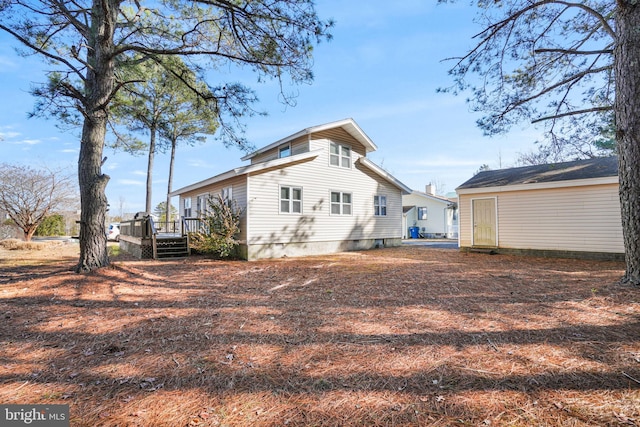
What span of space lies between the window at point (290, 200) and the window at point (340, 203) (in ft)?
6.37

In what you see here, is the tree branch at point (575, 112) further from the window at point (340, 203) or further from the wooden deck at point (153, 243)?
the wooden deck at point (153, 243)

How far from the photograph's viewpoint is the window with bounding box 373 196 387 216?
1592 centimetres

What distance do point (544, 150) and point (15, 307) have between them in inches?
536

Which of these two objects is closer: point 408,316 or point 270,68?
point 408,316

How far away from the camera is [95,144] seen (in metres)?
7.00

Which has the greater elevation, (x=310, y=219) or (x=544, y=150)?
(x=544, y=150)

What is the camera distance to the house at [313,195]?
1146 centimetres

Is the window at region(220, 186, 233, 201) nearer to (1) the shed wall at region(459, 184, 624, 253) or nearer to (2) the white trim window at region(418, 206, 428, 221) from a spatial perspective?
(1) the shed wall at region(459, 184, 624, 253)

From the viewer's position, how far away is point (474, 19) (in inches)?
290

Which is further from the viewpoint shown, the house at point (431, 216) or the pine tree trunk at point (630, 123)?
the house at point (431, 216)

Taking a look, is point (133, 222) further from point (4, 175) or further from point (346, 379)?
point (346, 379)

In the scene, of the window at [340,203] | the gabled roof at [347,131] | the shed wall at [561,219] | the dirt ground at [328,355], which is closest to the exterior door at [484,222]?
the shed wall at [561,219]

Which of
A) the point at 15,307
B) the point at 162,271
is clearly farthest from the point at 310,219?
the point at 15,307

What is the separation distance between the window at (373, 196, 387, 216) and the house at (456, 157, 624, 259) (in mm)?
4064
